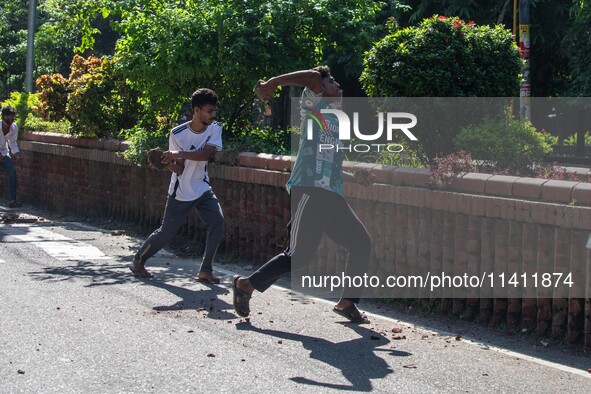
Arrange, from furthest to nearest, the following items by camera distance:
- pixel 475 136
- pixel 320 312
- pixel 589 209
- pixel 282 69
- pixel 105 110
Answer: pixel 105 110 → pixel 282 69 → pixel 475 136 → pixel 320 312 → pixel 589 209

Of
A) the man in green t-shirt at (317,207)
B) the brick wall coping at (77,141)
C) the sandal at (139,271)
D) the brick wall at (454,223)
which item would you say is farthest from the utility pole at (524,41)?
the man in green t-shirt at (317,207)

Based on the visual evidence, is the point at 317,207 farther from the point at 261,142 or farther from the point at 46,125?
the point at 46,125

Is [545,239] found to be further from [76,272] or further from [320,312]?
[76,272]

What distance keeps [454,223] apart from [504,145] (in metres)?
1.43

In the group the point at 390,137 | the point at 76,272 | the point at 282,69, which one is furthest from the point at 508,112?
the point at 76,272

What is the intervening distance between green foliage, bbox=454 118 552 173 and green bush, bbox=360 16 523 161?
0.48 metres

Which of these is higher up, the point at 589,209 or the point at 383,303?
the point at 589,209

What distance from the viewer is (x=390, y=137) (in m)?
10.8

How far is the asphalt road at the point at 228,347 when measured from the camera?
20.7ft

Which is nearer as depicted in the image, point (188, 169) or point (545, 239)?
point (545, 239)

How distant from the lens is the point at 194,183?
986 centimetres

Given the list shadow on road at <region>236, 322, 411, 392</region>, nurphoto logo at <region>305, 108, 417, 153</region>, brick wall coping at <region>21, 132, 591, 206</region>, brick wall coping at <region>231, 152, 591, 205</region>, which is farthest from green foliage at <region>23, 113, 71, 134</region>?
shadow on road at <region>236, 322, 411, 392</region>

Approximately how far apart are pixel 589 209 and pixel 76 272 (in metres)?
5.18

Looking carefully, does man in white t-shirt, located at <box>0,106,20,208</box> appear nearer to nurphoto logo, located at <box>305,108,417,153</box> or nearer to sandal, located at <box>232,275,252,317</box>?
nurphoto logo, located at <box>305,108,417,153</box>
